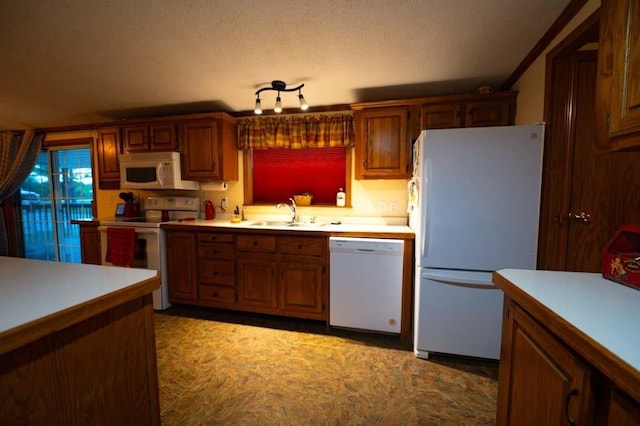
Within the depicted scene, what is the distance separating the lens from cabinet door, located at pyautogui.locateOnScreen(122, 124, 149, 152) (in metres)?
3.17

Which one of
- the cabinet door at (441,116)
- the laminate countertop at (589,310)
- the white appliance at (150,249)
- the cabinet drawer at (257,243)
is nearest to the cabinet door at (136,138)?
the white appliance at (150,249)

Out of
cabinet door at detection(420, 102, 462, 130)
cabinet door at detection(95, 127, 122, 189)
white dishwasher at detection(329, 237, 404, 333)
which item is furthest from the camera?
cabinet door at detection(95, 127, 122, 189)

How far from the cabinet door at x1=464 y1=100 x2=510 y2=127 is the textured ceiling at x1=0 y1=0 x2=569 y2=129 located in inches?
8.4

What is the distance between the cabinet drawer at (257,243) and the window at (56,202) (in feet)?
9.48

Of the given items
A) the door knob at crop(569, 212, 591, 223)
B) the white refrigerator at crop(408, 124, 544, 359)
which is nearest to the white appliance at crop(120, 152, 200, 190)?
the white refrigerator at crop(408, 124, 544, 359)

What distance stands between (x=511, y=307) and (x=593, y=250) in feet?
3.94

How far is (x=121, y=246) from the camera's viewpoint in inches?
111

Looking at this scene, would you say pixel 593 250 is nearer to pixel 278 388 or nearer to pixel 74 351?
pixel 278 388

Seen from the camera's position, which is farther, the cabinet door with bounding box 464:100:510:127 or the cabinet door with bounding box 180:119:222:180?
the cabinet door with bounding box 180:119:222:180

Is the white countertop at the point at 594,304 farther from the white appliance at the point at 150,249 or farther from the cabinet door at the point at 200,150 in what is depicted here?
the white appliance at the point at 150,249

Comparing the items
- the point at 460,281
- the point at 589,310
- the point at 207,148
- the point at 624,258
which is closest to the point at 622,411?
the point at 589,310

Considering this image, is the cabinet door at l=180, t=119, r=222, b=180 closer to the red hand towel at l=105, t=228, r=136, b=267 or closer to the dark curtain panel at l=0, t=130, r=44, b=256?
the red hand towel at l=105, t=228, r=136, b=267

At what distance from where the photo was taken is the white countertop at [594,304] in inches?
23.8

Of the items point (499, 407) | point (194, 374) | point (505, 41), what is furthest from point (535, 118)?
point (194, 374)
